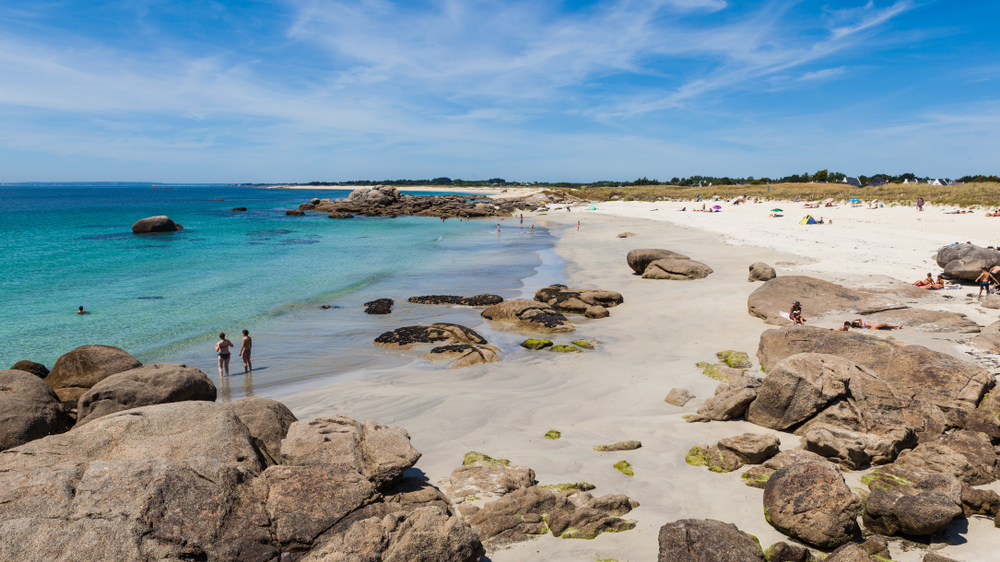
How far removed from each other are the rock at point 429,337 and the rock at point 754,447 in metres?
7.74

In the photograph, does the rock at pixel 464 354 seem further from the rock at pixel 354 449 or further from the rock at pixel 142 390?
the rock at pixel 354 449

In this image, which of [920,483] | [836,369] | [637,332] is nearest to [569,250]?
[637,332]

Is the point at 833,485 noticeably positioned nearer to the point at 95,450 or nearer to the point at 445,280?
the point at 95,450

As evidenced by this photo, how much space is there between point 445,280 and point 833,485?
71.2ft

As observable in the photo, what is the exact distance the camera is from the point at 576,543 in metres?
5.37

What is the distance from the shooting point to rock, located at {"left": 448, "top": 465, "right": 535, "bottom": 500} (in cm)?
629

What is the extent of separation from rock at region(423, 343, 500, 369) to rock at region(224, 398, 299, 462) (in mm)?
5722

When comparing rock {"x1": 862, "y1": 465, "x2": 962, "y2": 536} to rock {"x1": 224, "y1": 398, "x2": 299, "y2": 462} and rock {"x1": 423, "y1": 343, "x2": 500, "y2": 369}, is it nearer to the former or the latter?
rock {"x1": 224, "y1": 398, "x2": 299, "y2": 462}

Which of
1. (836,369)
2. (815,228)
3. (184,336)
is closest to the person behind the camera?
(836,369)

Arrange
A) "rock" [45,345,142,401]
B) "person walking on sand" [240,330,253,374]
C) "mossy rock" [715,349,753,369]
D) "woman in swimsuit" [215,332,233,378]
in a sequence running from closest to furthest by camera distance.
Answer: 1. "rock" [45,345,142,401]
2. "mossy rock" [715,349,753,369]
3. "woman in swimsuit" [215,332,233,378]
4. "person walking on sand" [240,330,253,374]


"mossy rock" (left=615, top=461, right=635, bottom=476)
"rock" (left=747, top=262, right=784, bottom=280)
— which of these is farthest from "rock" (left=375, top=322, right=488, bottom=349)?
"rock" (left=747, top=262, right=784, bottom=280)

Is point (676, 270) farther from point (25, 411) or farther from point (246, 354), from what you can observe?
point (25, 411)

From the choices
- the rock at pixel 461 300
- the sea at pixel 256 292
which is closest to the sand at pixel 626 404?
the sea at pixel 256 292

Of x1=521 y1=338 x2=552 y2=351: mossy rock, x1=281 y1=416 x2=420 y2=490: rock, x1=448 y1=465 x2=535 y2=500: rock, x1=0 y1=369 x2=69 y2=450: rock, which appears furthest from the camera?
x1=521 y1=338 x2=552 y2=351: mossy rock
